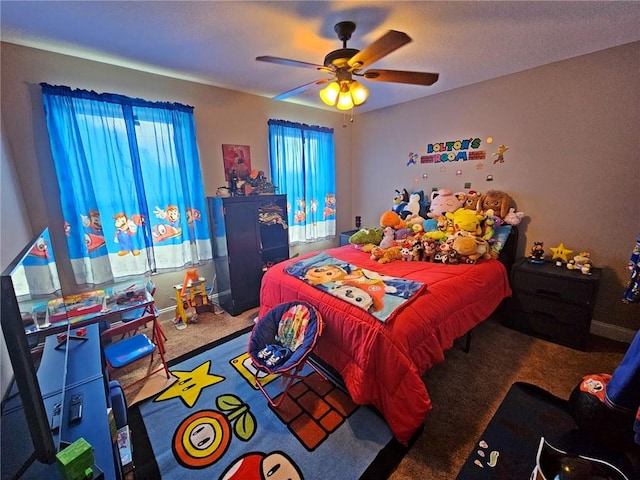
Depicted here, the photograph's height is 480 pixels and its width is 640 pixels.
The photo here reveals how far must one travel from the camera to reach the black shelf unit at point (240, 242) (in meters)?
2.98

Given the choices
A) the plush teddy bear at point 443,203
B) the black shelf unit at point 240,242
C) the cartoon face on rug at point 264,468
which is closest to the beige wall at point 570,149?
the plush teddy bear at point 443,203

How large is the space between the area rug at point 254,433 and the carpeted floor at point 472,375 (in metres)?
0.20

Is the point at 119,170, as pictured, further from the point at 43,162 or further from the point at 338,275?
the point at 338,275

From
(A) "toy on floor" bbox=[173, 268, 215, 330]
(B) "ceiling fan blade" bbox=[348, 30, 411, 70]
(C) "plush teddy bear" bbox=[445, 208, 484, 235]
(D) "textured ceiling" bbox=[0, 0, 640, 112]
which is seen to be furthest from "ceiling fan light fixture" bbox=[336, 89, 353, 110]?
(A) "toy on floor" bbox=[173, 268, 215, 330]

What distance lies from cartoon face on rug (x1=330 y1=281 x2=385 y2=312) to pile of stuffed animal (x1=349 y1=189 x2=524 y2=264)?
67cm

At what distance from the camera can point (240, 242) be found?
10.0ft

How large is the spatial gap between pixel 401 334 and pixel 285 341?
2.80ft

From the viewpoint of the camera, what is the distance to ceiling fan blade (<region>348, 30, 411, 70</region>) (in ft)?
4.43

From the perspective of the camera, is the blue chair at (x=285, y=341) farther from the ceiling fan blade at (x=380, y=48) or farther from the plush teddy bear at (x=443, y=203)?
the plush teddy bear at (x=443, y=203)

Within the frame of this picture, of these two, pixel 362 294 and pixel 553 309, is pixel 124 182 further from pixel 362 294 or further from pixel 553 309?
pixel 553 309

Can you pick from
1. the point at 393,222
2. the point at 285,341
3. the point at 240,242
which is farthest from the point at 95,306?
the point at 393,222

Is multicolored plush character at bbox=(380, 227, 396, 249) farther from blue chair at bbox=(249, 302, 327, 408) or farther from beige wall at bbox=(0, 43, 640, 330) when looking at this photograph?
blue chair at bbox=(249, 302, 327, 408)

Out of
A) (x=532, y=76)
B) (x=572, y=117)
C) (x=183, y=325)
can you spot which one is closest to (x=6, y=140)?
(x=183, y=325)

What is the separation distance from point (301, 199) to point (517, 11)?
284cm
